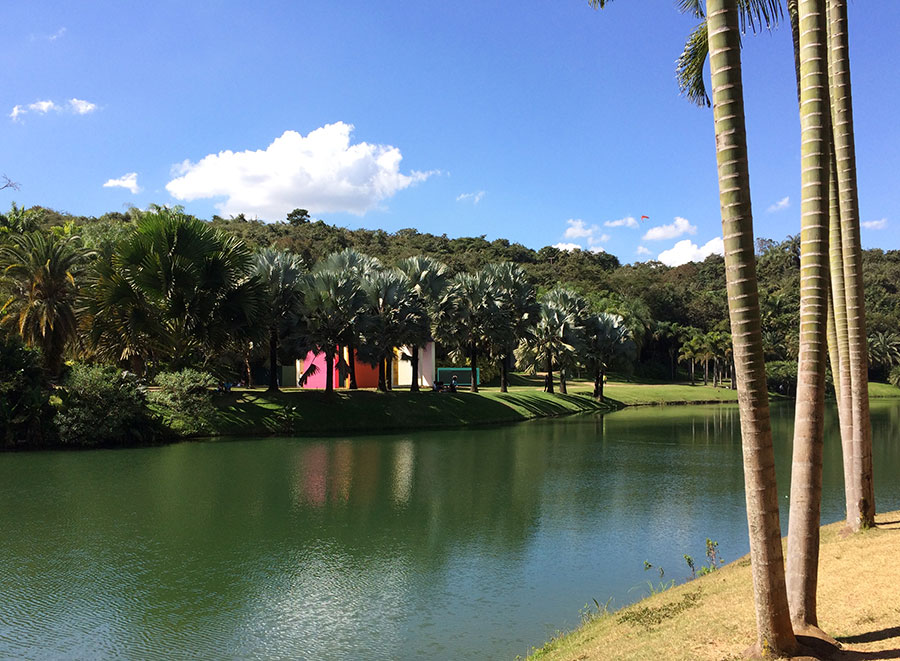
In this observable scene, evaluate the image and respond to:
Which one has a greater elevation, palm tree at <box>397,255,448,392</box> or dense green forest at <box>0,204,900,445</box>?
palm tree at <box>397,255,448,392</box>

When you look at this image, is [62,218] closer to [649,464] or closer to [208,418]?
[208,418]

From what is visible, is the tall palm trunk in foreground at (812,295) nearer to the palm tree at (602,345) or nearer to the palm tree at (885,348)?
the palm tree at (602,345)

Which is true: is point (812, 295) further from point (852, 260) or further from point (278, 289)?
point (278, 289)

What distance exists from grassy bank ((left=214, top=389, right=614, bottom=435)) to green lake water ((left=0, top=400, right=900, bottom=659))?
660cm

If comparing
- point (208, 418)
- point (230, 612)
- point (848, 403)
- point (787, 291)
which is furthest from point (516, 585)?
point (787, 291)

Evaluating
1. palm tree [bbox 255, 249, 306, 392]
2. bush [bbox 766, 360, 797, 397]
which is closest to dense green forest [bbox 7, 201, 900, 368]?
bush [bbox 766, 360, 797, 397]

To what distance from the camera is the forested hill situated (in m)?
75.9

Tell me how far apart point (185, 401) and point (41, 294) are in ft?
24.0

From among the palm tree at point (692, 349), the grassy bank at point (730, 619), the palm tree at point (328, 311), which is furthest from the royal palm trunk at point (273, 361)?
the palm tree at point (692, 349)

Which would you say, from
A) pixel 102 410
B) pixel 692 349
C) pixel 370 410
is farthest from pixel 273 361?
pixel 692 349

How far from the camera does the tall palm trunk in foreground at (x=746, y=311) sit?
18.4 feet

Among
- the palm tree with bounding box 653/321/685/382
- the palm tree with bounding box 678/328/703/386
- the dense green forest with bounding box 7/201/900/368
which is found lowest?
the palm tree with bounding box 678/328/703/386

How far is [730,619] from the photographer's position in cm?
680

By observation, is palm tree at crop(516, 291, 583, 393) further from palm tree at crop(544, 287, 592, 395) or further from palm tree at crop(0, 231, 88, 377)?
palm tree at crop(0, 231, 88, 377)
